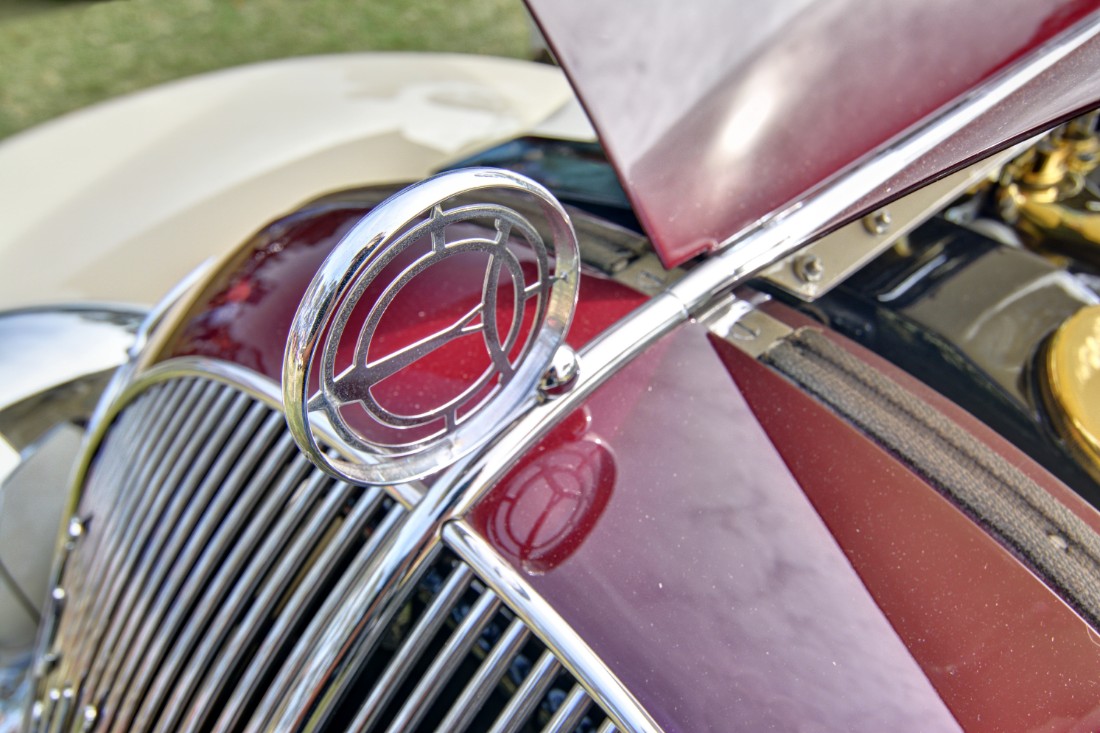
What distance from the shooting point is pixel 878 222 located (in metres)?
1.11

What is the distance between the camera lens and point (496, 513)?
2.93ft

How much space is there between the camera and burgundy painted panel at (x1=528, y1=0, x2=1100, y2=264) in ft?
3.57

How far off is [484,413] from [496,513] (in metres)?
0.10

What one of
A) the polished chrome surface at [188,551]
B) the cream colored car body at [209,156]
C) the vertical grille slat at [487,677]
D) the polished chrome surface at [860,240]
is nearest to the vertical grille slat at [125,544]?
the polished chrome surface at [188,551]

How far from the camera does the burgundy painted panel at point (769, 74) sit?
3.57 ft

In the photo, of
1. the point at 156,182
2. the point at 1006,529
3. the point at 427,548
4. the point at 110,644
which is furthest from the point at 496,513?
the point at 156,182

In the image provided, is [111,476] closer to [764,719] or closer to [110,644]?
[110,644]

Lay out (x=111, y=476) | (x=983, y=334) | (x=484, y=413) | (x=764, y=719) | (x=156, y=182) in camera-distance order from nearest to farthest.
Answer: (x=764, y=719) → (x=484, y=413) → (x=983, y=334) → (x=111, y=476) → (x=156, y=182)

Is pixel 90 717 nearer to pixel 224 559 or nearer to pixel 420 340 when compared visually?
pixel 224 559

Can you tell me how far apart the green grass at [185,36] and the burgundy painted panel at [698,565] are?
3407 mm

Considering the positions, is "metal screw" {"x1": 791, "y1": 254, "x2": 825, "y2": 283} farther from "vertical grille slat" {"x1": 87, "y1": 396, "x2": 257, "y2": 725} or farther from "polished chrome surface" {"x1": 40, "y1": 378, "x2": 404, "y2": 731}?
"vertical grille slat" {"x1": 87, "y1": 396, "x2": 257, "y2": 725}

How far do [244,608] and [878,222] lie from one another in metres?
0.85

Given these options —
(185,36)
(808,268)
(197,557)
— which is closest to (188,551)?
(197,557)

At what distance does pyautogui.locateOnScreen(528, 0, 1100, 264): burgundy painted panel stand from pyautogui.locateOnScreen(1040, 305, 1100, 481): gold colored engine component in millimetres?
301
